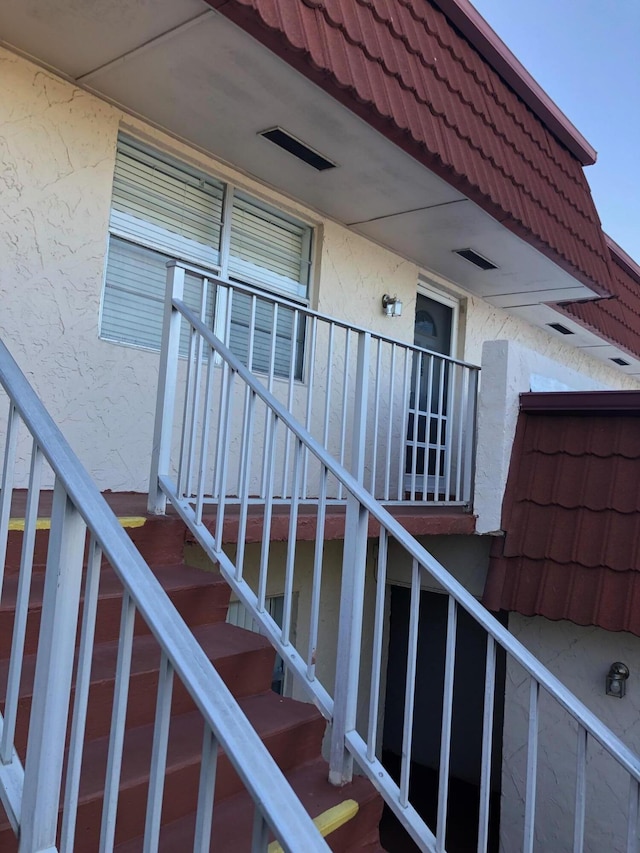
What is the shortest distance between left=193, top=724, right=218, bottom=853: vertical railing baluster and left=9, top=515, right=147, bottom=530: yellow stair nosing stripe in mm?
1585

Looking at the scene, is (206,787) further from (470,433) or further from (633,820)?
(470,433)

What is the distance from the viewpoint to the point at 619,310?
8531 mm

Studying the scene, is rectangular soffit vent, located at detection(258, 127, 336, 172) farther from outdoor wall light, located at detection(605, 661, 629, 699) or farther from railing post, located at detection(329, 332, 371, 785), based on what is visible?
outdoor wall light, located at detection(605, 661, 629, 699)

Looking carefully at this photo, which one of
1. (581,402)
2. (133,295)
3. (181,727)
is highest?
(133,295)

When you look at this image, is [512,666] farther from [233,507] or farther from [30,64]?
[30,64]

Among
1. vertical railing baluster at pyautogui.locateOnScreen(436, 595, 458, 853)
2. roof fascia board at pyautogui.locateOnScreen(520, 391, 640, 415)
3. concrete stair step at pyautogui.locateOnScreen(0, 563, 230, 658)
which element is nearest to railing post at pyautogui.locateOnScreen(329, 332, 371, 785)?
vertical railing baluster at pyautogui.locateOnScreen(436, 595, 458, 853)

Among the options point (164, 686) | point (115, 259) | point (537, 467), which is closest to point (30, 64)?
point (115, 259)

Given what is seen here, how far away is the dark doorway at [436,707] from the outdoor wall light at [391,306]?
248 centimetres

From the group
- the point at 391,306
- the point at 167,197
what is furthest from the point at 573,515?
the point at 167,197

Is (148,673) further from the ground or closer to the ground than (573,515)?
closer to the ground

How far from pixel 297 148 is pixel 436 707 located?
552cm

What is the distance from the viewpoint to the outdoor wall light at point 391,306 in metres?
5.80

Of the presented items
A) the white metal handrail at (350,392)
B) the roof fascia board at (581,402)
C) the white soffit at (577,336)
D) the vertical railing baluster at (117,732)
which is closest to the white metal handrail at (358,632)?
the white metal handrail at (350,392)

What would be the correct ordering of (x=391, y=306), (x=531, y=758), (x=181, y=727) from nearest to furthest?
(x=531, y=758), (x=181, y=727), (x=391, y=306)
